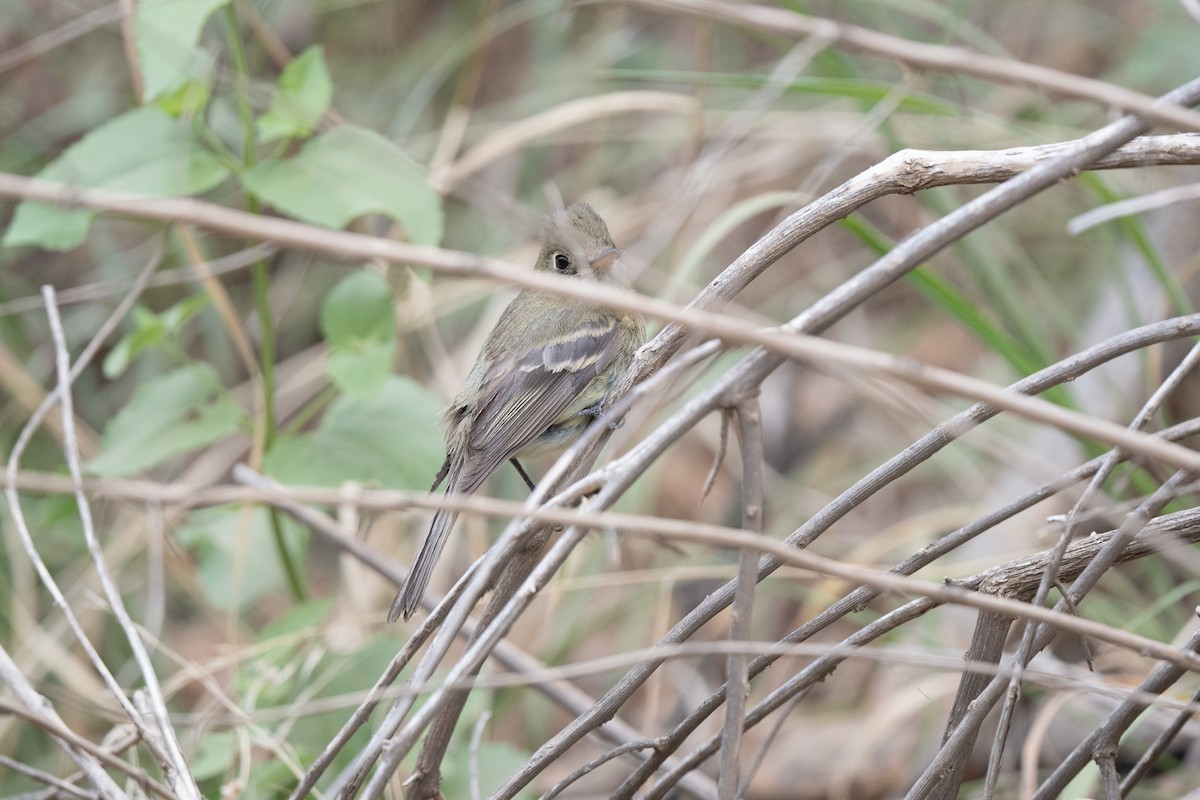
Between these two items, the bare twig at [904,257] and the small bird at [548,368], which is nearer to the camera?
the bare twig at [904,257]

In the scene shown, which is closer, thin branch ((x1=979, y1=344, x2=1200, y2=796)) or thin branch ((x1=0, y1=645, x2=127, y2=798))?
thin branch ((x1=979, y1=344, x2=1200, y2=796))

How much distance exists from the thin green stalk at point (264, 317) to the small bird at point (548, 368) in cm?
51

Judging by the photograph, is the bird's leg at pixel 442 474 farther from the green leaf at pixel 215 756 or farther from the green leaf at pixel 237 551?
the green leaf at pixel 215 756

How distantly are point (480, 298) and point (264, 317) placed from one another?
2525mm

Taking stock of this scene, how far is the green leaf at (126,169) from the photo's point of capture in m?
2.98

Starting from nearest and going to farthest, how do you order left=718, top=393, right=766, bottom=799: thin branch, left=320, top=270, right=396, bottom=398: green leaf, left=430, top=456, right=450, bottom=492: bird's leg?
left=718, top=393, right=766, bottom=799: thin branch
left=320, top=270, right=396, bottom=398: green leaf
left=430, top=456, right=450, bottom=492: bird's leg

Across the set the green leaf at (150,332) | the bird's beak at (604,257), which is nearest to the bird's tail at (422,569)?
the bird's beak at (604,257)

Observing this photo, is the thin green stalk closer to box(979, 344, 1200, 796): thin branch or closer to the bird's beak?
the bird's beak

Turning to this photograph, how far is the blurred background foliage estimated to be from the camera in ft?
9.99

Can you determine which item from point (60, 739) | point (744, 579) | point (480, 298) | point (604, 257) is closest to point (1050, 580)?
point (744, 579)

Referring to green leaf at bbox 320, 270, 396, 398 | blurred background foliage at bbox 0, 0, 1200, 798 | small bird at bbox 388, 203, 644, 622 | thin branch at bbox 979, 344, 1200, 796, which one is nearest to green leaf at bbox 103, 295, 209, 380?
blurred background foliage at bbox 0, 0, 1200, 798

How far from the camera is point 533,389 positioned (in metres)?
3.36

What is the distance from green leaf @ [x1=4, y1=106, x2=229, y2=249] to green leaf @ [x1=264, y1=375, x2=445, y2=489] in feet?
2.45

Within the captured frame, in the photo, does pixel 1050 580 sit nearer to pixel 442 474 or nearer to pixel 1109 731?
pixel 1109 731
